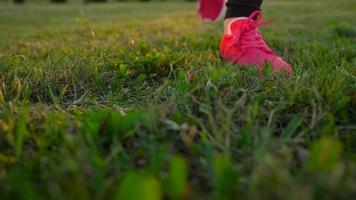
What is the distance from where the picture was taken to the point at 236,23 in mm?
2201

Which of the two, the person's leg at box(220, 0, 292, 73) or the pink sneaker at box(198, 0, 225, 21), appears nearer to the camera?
the person's leg at box(220, 0, 292, 73)

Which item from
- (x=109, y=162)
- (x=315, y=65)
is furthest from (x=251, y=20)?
(x=109, y=162)

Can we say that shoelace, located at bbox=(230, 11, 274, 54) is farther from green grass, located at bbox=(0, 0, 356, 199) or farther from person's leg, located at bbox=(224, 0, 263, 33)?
green grass, located at bbox=(0, 0, 356, 199)

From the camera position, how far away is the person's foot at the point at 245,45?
6.72 ft

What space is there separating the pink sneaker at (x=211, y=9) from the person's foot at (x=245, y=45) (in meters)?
1.54

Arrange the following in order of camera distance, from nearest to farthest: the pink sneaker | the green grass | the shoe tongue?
the green grass < the shoe tongue < the pink sneaker

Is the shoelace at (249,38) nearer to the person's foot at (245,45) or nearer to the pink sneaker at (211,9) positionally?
the person's foot at (245,45)

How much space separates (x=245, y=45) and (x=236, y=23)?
0.55 ft

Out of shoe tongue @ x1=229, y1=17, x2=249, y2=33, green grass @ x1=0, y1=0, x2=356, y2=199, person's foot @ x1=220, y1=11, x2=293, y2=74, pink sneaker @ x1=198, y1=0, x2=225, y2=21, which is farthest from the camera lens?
pink sneaker @ x1=198, y1=0, x2=225, y2=21

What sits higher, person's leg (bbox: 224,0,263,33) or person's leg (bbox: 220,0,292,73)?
person's leg (bbox: 224,0,263,33)

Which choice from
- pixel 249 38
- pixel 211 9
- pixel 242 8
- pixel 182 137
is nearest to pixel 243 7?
pixel 242 8

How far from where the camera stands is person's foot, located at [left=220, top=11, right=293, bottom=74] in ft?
6.72

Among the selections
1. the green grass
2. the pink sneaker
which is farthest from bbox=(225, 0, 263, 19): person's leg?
the pink sneaker

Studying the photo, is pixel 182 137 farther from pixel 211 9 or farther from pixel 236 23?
pixel 211 9
